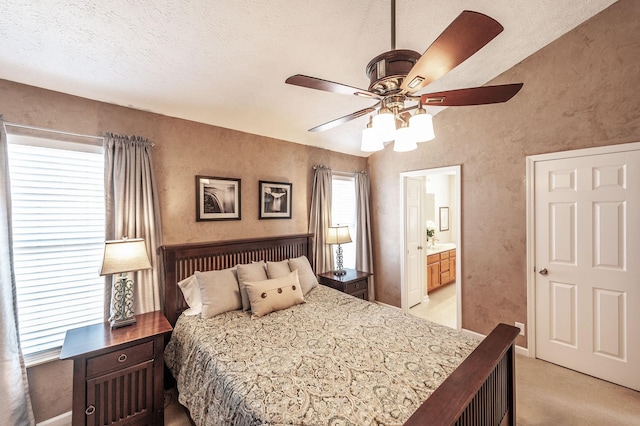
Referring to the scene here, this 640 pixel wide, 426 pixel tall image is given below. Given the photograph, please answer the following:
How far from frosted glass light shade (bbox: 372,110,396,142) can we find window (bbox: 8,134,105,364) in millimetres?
2346

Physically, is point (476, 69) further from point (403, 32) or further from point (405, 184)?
point (405, 184)

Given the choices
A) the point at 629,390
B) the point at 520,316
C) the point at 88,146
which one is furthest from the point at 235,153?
the point at 629,390

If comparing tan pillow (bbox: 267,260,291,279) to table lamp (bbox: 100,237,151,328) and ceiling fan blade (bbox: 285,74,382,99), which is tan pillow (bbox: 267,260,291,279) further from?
ceiling fan blade (bbox: 285,74,382,99)

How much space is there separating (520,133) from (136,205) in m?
4.00

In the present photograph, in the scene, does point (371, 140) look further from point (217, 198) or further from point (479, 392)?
point (217, 198)

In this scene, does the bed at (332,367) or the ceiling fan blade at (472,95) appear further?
the ceiling fan blade at (472,95)

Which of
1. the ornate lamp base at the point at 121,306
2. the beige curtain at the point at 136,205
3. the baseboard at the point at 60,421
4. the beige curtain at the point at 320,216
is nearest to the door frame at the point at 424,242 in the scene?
the beige curtain at the point at 320,216

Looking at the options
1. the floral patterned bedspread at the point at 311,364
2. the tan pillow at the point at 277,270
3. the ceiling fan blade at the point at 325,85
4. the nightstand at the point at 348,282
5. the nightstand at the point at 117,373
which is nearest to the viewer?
the floral patterned bedspread at the point at 311,364

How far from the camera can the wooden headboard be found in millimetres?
2568

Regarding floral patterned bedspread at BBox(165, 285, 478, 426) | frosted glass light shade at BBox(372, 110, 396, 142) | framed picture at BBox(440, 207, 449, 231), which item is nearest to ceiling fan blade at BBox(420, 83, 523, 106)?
frosted glass light shade at BBox(372, 110, 396, 142)

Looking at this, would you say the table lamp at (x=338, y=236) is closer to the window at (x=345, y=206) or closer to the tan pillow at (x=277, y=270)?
the window at (x=345, y=206)

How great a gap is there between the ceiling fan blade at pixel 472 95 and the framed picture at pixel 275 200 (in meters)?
2.22

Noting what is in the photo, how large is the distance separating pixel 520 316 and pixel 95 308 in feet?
13.9

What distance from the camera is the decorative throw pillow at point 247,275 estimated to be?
8.18 feet
